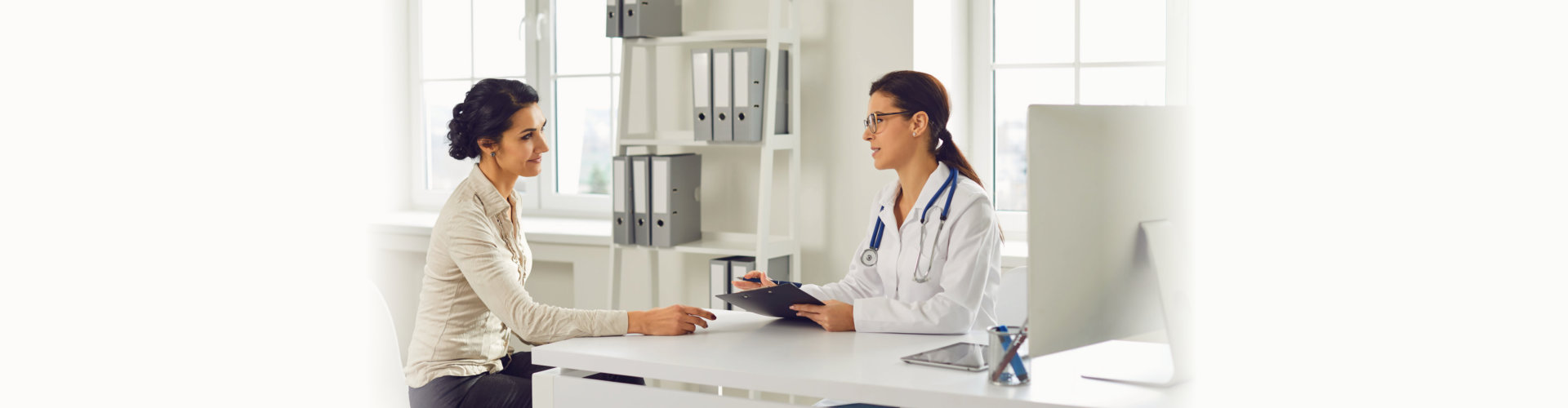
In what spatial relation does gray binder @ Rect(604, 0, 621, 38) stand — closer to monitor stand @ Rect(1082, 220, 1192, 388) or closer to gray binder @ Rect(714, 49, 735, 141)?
gray binder @ Rect(714, 49, 735, 141)

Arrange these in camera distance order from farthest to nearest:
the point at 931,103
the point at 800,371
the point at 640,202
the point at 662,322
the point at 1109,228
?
the point at 640,202 → the point at 931,103 → the point at 662,322 → the point at 800,371 → the point at 1109,228

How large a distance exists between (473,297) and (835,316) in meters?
0.70

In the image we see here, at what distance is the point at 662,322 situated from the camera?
2082 mm

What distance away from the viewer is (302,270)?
3932 millimetres

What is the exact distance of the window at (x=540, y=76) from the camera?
4.09 metres

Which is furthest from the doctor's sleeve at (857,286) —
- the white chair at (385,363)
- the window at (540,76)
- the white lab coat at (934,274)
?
the window at (540,76)

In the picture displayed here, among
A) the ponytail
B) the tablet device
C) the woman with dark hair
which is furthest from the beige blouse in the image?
the ponytail

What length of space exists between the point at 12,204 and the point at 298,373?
62 centimetres

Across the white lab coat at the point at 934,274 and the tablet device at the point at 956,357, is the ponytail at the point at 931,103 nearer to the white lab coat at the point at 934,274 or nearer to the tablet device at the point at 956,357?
the white lab coat at the point at 934,274

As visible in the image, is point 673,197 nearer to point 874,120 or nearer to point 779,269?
point 779,269

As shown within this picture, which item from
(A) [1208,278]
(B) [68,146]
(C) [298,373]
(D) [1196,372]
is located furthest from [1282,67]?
(B) [68,146]

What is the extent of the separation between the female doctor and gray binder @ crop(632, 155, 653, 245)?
3.23 ft

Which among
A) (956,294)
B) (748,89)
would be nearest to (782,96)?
(748,89)

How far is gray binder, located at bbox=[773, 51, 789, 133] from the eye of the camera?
324 cm
